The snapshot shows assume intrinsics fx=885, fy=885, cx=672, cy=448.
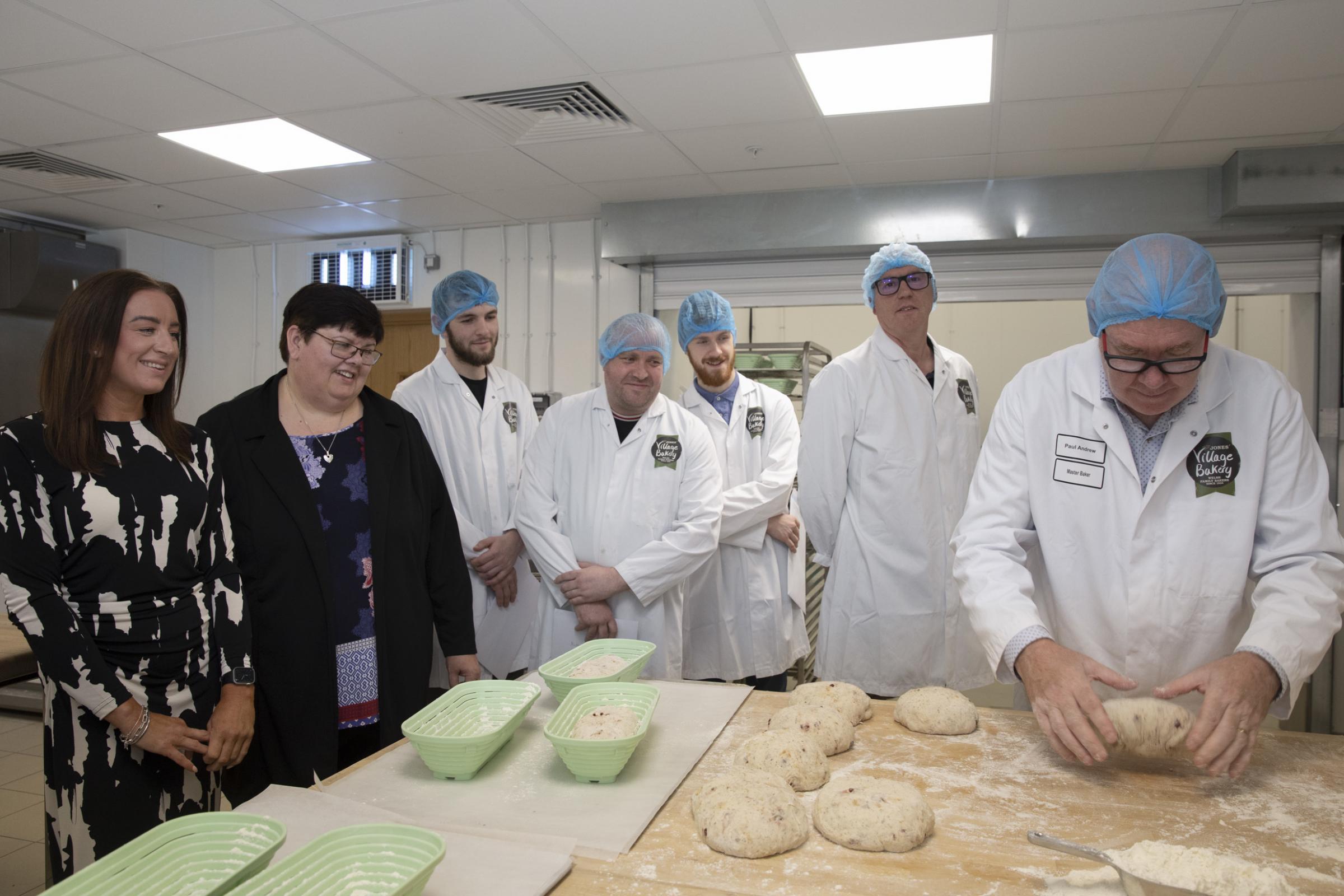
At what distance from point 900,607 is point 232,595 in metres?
1.71

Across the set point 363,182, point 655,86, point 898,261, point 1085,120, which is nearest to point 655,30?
point 655,86

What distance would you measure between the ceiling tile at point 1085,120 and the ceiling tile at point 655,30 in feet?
3.48

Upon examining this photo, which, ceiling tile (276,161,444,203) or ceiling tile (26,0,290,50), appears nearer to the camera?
ceiling tile (26,0,290,50)

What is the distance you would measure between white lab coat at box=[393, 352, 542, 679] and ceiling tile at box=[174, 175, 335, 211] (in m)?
1.71

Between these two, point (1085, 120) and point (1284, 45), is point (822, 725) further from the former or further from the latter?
point (1085, 120)

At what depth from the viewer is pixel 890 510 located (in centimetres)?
253

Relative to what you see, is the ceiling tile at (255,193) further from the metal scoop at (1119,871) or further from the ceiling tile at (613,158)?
the metal scoop at (1119,871)

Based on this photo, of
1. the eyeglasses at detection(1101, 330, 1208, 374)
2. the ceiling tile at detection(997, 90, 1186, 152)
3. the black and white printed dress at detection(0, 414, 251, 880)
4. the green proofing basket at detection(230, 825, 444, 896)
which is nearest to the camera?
the green proofing basket at detection(230, 825, 444, 896)

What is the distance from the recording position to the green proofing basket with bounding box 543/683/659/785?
128 cm

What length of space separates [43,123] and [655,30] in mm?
2432

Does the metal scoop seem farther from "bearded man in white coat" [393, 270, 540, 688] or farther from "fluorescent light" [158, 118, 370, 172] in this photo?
"fluorescent light" [158, 118, 370, 172]

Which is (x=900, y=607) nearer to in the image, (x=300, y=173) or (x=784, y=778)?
(x=784, y=778)

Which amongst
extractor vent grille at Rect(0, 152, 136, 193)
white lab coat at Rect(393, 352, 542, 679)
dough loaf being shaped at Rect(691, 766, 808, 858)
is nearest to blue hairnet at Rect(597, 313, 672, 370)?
white lab coat at Rect(393, 352, 542, 679)

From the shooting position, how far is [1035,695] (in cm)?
139
